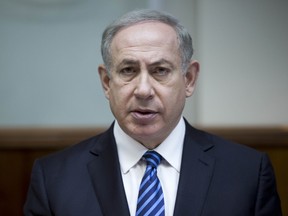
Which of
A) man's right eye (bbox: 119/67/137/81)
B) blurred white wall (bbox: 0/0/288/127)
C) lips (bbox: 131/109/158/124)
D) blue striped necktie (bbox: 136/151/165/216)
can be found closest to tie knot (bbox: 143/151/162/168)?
blue striped necktie (bbox: 136/151/165/216)

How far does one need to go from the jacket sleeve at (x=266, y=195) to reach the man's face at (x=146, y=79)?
12.6 inches

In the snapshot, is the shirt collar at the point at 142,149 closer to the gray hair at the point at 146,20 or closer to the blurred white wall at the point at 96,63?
the gray hair at the point at 146,20

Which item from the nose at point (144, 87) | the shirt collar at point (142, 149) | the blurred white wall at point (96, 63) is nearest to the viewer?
the nose at point (144, 87)

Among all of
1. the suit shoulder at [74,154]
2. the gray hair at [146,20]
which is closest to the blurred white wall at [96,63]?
the suit shoulder at [74,154]

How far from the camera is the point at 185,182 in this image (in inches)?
57.3

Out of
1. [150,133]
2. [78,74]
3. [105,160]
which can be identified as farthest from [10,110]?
[150,133]

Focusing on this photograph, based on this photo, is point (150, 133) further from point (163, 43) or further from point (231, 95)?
point (231, 95)

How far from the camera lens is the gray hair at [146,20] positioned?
1.46 m

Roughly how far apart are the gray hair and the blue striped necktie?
0.32 meters

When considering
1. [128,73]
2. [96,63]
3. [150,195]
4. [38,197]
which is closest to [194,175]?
[150,195]

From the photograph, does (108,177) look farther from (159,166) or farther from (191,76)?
(191,76)

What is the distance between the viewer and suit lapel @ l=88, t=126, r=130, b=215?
4.69 feet

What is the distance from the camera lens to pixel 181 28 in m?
1.49

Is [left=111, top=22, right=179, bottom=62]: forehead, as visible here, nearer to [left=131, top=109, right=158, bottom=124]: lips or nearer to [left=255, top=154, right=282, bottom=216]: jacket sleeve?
[left=131, top=109, right=158, bottom=124]: lips
